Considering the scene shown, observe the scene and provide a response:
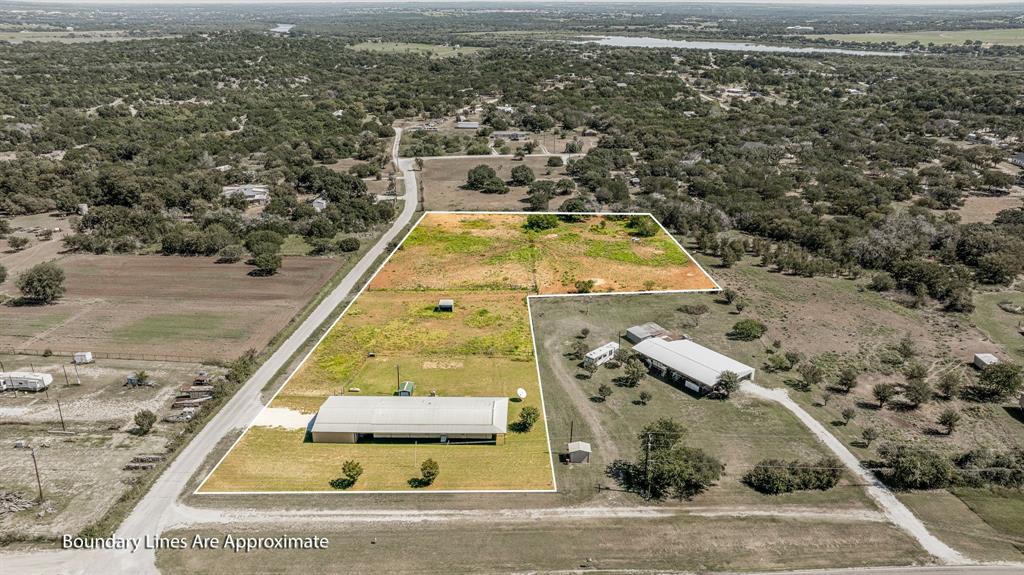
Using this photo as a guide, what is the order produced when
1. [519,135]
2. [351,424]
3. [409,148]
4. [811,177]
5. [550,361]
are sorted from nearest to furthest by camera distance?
1. [351,424]
2. [550,361]
3. [811,177]
4. [409,148]
5. [519,135]

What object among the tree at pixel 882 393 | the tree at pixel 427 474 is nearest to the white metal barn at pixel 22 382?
the tree at pixel 427 474

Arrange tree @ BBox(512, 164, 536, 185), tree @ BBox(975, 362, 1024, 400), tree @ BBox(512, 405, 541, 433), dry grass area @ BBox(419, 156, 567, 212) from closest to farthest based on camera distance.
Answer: tree @ BBox(512, 405, 541, 433), tree @ BBox(975, 362, 1024, 400), dry grass area @ BBox(419, 156, 567, 212), tree @ BBox(512, 164, 536, 185)

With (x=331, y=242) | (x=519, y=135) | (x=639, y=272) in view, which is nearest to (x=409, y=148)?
(x=519, y=135)

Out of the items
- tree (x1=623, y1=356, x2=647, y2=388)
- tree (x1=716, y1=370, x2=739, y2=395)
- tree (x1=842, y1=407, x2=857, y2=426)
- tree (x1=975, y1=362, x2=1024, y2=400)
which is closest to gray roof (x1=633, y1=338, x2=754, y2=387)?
tree (x1=716, y1=370, x2=739, y2=395)

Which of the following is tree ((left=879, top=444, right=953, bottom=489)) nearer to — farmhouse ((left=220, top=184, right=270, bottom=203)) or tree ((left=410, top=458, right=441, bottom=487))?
tree ((left=410, top=458, right=441, bottom=487))

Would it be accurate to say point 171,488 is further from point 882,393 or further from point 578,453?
point 882,393

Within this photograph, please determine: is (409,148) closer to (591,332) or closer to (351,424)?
(591,332)

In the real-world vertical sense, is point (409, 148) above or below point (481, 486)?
above
